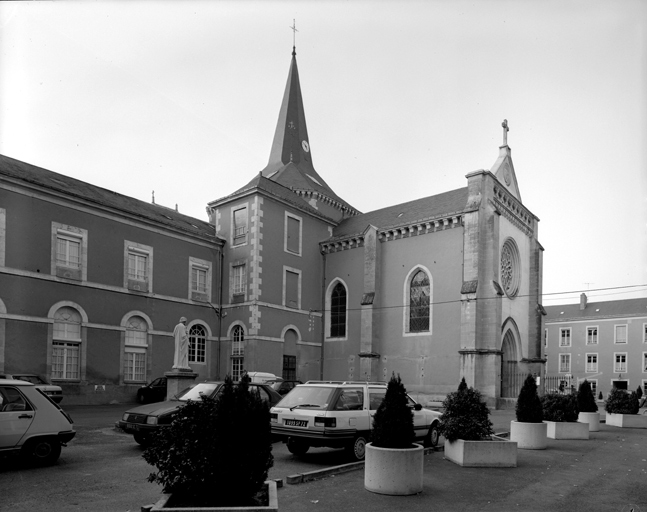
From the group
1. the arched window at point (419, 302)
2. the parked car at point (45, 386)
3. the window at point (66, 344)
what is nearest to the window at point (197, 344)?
the window at point (66, 344)

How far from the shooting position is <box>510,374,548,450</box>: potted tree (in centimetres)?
1264

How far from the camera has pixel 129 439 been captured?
13.0 meters

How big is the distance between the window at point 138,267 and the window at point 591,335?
169ft

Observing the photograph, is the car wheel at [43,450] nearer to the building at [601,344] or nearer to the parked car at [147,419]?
the parked car at [147,419]

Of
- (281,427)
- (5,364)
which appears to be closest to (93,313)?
(5,364)

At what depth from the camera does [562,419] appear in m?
15.2

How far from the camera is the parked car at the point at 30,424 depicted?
28.8 feet

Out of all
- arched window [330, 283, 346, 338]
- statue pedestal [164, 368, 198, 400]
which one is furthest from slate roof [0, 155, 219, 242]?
statue pedestal [164, 368, 198, 400]

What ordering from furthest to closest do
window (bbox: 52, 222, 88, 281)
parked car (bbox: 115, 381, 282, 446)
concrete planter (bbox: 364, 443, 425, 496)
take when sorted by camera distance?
1. window (bbox: 52, 222, 88, 281)
2. parked car (bbox: 115, 381, 282, 446)
3. concrete planter (bbox: 364, 443, 425, 496)

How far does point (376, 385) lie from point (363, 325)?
67.8ft

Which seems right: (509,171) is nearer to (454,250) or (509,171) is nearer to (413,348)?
(454,250)

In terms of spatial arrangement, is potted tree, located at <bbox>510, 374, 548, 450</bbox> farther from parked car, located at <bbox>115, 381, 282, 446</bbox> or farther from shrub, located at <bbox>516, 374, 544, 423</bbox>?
parked car, located at <bbox>115, 381, 282, 446</bbox>

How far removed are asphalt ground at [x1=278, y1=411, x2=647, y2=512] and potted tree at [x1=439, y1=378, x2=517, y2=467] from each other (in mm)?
198

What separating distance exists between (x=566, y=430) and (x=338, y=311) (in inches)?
811
